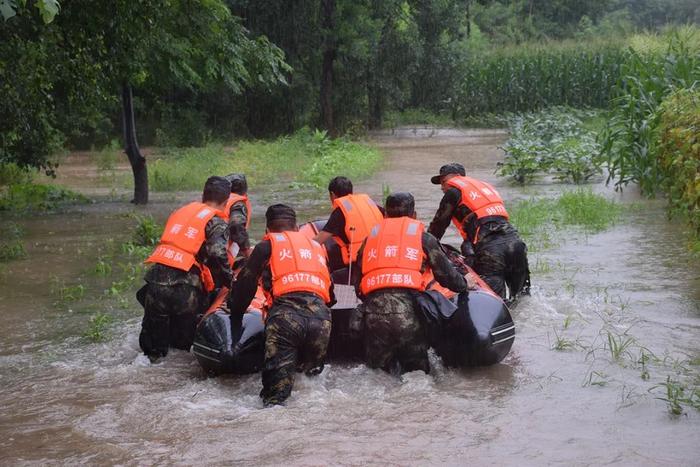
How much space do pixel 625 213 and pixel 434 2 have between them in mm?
23540

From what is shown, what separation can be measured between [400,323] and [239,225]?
252cm

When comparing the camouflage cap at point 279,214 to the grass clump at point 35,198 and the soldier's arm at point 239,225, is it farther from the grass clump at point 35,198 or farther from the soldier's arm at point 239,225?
the grass clump at point 35,198

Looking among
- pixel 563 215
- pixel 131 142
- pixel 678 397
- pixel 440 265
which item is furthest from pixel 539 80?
pixel 678 397

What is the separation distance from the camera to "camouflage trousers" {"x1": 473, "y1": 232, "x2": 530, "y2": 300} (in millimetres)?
9141

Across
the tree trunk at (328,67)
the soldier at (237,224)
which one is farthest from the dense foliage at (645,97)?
the tree trunk at (328,67)

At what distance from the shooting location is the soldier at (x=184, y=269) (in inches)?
312

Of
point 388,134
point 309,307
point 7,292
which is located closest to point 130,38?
point 7,292

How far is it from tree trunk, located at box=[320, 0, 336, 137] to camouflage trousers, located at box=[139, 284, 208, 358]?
2732 cm

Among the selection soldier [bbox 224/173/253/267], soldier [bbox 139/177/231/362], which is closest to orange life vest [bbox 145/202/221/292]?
soldier [bbox 139/177/231/362]

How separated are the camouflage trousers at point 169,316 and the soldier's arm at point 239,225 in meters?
0.85

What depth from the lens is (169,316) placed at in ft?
26.6

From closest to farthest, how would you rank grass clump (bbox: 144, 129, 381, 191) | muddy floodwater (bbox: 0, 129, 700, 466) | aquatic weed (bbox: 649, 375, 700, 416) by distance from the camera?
muddy floodwater (bbox: 0, 129, 700, 466) → aquatic weed (bbox: 649, 375, 700, 416) → grass clump (bbox: 144, 129, 381, 191)

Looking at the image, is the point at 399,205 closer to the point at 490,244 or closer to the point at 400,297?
the point at 400,297

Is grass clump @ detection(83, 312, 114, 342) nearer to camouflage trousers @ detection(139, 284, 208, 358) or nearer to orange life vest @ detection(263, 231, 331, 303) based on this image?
camouflage trousers @ detection(139, 284, 208, 358)
